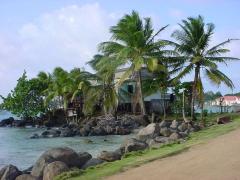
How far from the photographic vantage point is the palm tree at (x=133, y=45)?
35438 millimetres

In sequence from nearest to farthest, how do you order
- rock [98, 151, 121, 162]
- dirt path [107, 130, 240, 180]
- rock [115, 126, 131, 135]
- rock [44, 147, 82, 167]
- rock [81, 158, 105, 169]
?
dirt path [107, 130, 240, 180] < rock [44, 147, 82, 167] < rock [81, 158, 105, 169] < rock [98, 151, 121, 162] < rock [115, 126, 131, 135]

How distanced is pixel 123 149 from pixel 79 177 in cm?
614

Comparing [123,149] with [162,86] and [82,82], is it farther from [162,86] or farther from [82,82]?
[82,82]

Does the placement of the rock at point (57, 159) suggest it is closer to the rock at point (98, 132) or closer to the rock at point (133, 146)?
the rock at point (133, 146)

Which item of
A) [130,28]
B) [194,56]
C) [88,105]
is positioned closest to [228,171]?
[194,56]

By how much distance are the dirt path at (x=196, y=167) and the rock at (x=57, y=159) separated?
290 cm

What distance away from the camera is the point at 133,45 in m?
35.8

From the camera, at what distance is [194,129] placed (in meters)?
26.0

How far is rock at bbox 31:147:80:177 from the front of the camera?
12.5m

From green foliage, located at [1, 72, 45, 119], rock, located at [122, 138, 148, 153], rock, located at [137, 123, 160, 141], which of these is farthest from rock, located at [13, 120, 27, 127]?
rock, located at [122, 138, 148, 153]

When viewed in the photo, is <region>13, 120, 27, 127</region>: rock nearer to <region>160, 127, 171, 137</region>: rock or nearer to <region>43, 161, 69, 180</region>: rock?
<region>160, 127, 171, 137</region>: rock

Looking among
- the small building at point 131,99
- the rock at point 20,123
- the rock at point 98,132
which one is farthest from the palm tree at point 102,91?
the rock at point 20,123

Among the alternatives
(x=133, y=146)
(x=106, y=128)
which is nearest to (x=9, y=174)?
(x=133, y=146)

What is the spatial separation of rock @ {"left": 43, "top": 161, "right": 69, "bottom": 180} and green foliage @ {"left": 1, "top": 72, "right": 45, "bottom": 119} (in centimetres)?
4435
